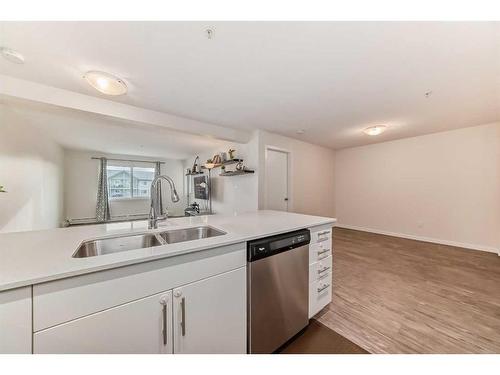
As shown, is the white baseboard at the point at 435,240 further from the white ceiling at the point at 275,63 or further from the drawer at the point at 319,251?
the drawer at the point at 319,251

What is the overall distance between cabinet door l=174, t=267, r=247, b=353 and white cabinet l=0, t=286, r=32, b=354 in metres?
0.52

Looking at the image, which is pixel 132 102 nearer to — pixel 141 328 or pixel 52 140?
pixel 141 328

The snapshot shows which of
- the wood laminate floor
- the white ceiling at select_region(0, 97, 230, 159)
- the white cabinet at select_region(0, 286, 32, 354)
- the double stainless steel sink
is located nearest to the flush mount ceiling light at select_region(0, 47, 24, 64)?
the white ceiling at select_region(0, 97, 230, 159)

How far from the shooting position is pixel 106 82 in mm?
1662

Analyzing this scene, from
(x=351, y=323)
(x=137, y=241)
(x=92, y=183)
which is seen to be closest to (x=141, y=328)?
(x=137, y=241)

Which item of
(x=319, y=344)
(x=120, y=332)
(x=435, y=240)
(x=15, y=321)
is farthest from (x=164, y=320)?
(x=435, y=240)

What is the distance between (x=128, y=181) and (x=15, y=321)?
6.98m

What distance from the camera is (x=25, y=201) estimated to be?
9.88ft

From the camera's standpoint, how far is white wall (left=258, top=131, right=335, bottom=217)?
3525 mm

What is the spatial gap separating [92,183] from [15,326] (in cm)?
688

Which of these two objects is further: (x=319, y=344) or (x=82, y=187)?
(x=82, y=187)

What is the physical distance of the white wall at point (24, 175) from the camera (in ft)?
8.45

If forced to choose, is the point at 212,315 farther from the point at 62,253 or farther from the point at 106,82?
the point at 106,82

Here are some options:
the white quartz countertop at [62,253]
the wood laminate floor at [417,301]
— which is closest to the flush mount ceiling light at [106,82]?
the white quartz countertop at [62,253]
